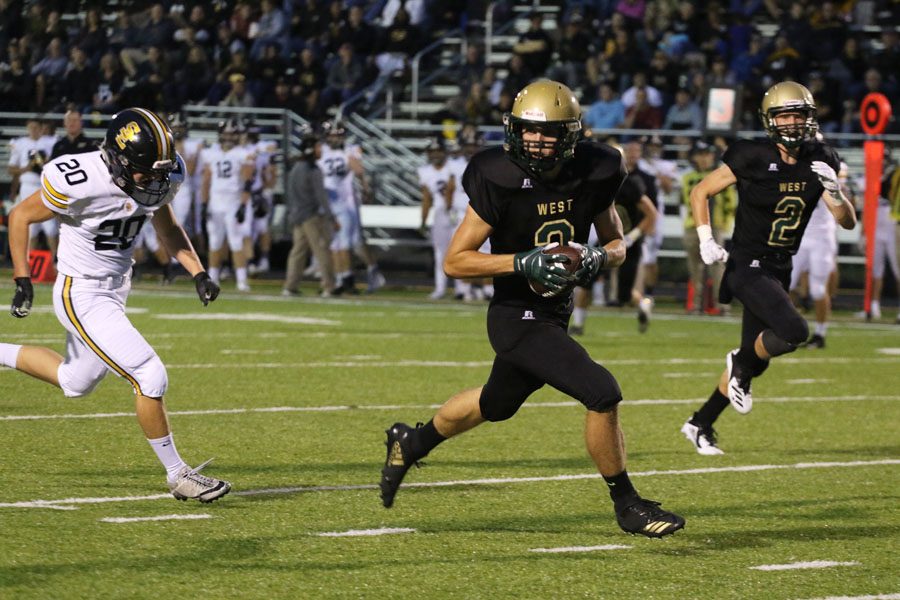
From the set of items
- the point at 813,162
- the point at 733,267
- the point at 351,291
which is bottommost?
the point at 351,291

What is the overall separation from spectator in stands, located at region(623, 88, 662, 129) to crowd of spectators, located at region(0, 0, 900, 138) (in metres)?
0.02

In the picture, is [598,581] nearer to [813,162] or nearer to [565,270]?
[565,270]

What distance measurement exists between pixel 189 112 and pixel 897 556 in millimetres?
19295

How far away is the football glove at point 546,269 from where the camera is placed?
518 cm

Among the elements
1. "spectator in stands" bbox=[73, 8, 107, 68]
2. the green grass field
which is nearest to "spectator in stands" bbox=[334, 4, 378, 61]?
"spectator in stands" bbox=[73, 8, 107, 68]

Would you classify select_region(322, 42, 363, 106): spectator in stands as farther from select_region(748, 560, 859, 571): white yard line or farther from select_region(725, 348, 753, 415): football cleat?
select_region(748, 560, 859, 571): white yard line

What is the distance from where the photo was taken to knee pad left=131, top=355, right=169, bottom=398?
5836 millimetres

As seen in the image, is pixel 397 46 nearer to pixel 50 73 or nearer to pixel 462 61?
pixel 462 61

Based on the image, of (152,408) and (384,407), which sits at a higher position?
(152,408)

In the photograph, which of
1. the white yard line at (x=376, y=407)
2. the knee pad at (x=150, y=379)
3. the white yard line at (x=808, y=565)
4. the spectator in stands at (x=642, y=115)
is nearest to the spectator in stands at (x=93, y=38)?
the spectator in stands at (x=642, y=115)

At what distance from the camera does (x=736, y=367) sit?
7809 millimetres

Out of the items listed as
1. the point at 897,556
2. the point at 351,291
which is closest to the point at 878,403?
the point at 897,556

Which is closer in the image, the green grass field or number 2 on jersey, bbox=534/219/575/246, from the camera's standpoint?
the green grass field

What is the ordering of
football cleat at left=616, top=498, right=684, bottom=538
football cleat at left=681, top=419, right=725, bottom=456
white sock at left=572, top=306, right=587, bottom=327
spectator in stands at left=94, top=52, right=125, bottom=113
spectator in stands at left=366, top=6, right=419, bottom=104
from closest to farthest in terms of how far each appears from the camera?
football cleat at left=616, top=498, right=684, bottom=538
football cleat at left=681, top=419, right=725, bottom=456
white sock at left=572, top=306, right=587, bottom=327
spectator in stands at left=366, top=6, right=419, bottom=104
spectator in stands at left=94, top=52, right=125, bottom=113
